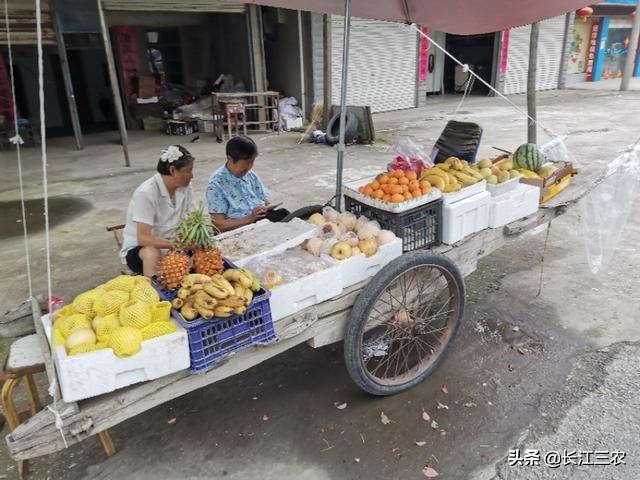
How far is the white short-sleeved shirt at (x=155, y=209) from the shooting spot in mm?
3018

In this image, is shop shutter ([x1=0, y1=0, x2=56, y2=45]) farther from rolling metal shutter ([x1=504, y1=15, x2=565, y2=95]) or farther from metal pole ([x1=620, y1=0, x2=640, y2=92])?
metal pole ([x1=620, y1=0, x2=640, y2=92])

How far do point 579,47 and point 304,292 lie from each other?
25246 mm

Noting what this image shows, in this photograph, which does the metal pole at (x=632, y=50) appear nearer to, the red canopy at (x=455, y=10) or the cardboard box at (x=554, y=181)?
the red canopy at (x=455, y=10)

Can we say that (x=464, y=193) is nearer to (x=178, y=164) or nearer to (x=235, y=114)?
(x=178, y=164)

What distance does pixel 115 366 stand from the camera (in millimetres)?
1831

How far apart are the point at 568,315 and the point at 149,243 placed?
10.5 feet

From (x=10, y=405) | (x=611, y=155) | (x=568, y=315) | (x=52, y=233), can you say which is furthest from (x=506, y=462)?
(x=611, y=155)

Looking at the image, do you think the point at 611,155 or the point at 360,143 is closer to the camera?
the point at 611,155

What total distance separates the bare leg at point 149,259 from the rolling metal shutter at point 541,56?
63.8 feet

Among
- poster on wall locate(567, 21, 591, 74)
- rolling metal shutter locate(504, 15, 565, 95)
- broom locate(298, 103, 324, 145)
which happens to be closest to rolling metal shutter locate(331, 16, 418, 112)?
broom locate(298, 103, 324, 145)

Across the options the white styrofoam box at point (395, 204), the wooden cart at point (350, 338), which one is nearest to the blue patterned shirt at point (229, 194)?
the white styrofoam box at point (395, 204)

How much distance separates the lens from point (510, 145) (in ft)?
31.7

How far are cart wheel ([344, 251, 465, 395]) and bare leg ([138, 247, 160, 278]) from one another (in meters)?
1.25

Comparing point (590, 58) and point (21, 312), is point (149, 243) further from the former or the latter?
point (590, 58)
